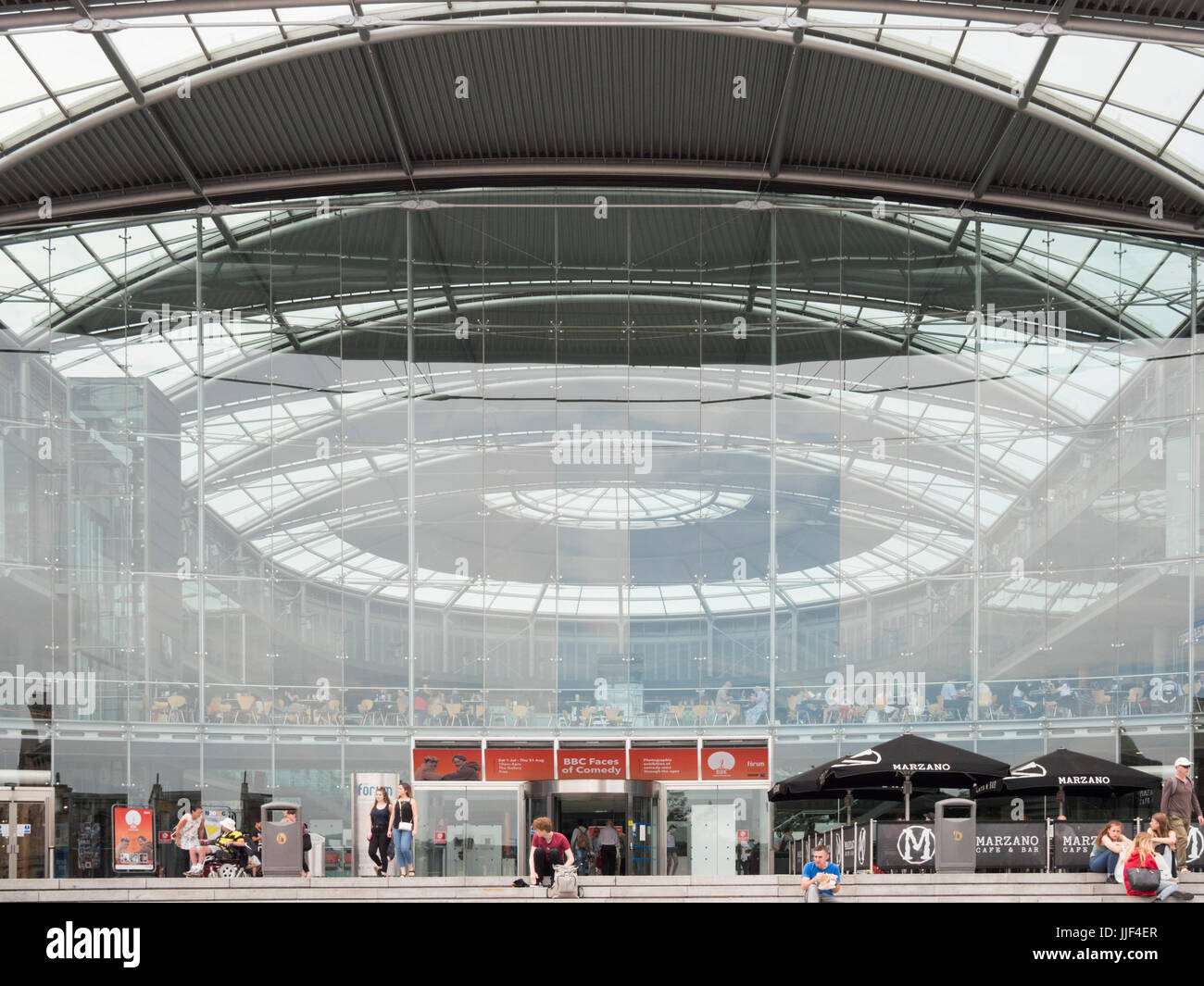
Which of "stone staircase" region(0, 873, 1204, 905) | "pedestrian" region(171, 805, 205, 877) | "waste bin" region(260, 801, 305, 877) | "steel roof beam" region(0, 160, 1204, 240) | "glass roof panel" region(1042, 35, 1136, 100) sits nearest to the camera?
"stone staircase" region(0, 873, 1204, 905)

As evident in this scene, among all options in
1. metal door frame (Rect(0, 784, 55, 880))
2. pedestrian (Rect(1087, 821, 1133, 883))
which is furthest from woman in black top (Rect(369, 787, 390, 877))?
pedestrian (Rect(1087, 821, 1133, 883))

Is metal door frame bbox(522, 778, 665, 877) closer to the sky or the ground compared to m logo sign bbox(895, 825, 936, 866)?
closer to the ground

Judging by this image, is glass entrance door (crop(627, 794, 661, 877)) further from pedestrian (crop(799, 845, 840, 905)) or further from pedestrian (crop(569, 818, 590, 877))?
pedestrian (crop(799, 845, 840, 905))

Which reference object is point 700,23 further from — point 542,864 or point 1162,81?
point 542,864

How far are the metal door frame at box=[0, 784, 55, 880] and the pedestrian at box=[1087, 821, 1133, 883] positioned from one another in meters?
18.7

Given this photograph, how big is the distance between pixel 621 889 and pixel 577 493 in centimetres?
1091

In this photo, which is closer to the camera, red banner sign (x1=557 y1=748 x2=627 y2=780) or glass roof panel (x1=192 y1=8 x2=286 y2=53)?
glass roof panel (x1=192 y1=8 x2=286 y2=53)

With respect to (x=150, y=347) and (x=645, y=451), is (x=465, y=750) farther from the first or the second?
(x=150, y=347)

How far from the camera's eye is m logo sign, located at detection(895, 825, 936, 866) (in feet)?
63.2

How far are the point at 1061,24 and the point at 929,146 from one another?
5.03 m

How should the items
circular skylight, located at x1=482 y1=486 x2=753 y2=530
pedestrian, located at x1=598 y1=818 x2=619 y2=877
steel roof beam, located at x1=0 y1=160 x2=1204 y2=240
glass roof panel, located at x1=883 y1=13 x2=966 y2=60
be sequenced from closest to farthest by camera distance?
glass roof panel, located at x1=883 y1=13 x2=966 y2=60
pedestrian, located at x1=598 y1=818 x2=619 y2=877
circular skylight, located at x1=482 y1=486 x2=753 y2=530
steel roof beam, located at x1=0 y1=160 x2=1204 y2=240

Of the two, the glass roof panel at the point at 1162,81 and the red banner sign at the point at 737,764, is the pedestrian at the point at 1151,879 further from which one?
the glass roof panel at the point at 1162,81

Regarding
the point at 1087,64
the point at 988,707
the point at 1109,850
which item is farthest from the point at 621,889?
the point at 1087,64

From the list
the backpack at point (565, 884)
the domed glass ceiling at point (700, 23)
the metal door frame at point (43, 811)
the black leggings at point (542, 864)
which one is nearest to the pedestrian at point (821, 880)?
the backpack at point (565, 884)
